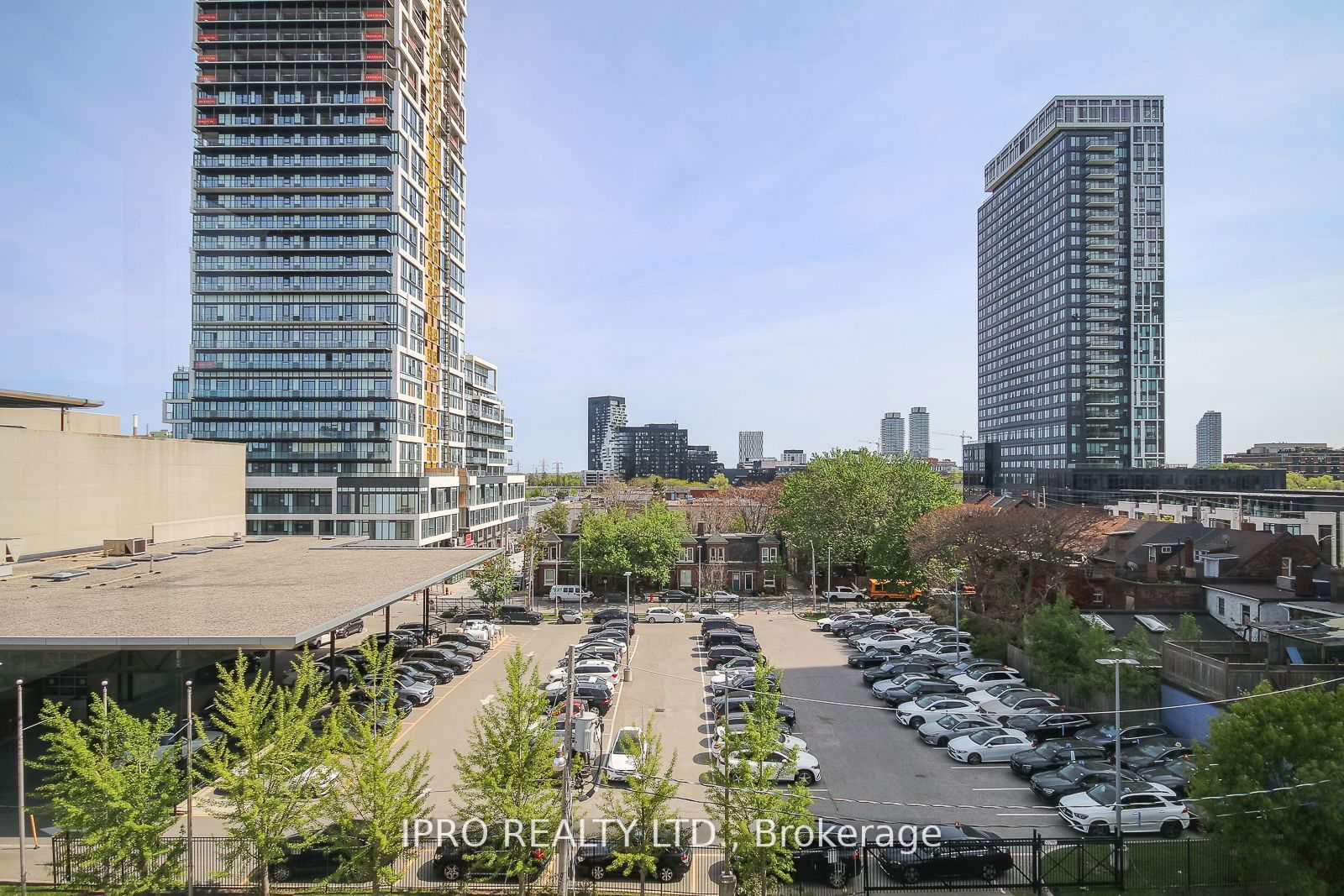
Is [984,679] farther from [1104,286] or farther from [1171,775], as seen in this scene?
[1104,286]

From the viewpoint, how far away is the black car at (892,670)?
29.6 m

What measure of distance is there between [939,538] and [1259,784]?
80.7ft

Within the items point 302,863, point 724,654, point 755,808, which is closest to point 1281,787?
point 755,808

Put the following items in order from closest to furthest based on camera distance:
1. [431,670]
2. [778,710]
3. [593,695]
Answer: [778,710] < [593,695] < [431,670]

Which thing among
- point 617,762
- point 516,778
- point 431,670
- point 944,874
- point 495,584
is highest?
point 516,778

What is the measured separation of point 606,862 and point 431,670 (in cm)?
1643

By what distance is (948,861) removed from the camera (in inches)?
613

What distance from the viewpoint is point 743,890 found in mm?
14016

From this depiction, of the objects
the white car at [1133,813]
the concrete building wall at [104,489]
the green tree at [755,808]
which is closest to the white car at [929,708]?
the white car at [1133,813]

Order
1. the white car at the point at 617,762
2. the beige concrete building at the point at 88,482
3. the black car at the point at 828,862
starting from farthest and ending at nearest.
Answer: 1. the beige concrete building at the point at 88,482
2. the white car at the point at 617,762
3. the black car at the point at 828,862

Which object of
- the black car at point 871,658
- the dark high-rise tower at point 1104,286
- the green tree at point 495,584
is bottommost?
the black car at point 871,658

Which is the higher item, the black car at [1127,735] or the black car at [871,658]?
the black car at [1127,735]

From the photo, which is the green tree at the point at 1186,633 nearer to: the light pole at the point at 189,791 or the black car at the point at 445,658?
the black car at the point at 445,658

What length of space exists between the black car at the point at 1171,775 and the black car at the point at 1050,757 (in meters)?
1.22
